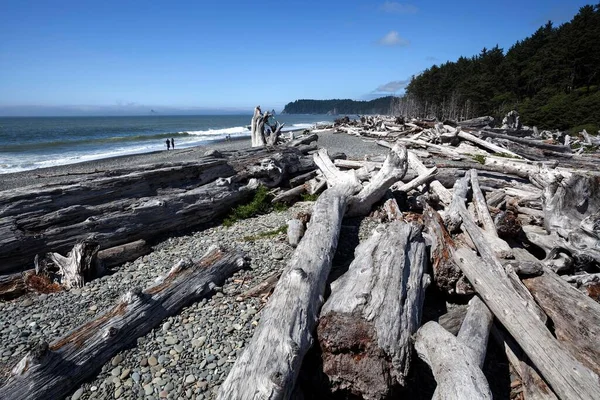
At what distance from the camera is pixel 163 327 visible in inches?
179

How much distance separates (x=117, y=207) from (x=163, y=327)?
4.06 meters

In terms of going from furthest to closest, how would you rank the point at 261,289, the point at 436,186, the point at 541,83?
the point at 541,83
the point at 436,186
the point at 261,289

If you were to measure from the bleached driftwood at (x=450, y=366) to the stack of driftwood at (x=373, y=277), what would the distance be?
0.02 m

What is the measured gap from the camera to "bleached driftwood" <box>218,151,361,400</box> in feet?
9.79

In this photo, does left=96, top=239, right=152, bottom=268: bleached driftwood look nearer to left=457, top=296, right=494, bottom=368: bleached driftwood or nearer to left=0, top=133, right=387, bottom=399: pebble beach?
left=0, top=133, right=387, bottom=399: pebble beach

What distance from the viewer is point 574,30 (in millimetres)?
51531

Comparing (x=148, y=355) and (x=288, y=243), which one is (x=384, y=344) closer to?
(x=148, y=355)

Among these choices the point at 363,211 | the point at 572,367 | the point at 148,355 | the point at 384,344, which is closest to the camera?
the point at 572,367

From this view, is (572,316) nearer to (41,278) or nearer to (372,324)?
(372,324)

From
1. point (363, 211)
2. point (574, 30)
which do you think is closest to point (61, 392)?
point (363, 211)

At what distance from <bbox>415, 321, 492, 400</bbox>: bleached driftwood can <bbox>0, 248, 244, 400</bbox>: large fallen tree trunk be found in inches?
130

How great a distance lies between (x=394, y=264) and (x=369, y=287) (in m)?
0.80

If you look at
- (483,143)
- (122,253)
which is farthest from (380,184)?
(483,143)

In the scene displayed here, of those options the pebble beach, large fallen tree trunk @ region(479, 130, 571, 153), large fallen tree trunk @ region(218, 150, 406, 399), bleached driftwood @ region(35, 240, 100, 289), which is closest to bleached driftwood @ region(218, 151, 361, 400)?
large fallen tree trunk @ region(218, 150, 406, 399)
